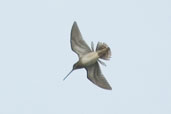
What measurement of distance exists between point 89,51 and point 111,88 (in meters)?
1.29

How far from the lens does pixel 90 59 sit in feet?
48.9

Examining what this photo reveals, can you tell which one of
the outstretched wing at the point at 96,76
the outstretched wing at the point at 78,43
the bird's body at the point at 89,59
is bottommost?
the outstretched wing at the point at 96,76

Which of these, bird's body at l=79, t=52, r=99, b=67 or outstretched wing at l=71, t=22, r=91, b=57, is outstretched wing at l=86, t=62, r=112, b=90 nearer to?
bird's body at l=79, t=52, r=99, b=67

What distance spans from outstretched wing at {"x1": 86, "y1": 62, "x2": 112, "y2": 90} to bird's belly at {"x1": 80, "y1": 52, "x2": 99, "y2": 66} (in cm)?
27

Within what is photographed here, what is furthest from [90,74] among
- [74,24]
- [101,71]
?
[74,24]

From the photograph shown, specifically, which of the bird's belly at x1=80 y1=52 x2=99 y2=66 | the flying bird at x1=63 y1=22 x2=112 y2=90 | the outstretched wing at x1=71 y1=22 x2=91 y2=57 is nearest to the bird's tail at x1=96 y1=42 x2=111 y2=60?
the flying bird at x1=63 y1=22 x2=112 y2=90

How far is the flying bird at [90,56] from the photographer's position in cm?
1493

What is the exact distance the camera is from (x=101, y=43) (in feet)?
49.8

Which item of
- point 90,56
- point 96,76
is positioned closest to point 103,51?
point 90,56

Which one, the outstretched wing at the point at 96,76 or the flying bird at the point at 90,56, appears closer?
the flying bird at the point at 90,56

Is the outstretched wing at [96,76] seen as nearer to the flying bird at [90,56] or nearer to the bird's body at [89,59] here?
the flying bird at [90,56]

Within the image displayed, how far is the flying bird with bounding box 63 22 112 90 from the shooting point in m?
14.9

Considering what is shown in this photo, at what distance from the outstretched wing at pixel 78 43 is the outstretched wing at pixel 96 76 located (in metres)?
0.51

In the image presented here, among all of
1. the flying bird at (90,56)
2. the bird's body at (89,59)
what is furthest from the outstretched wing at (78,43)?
the bird's body at (89,59)
